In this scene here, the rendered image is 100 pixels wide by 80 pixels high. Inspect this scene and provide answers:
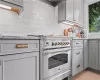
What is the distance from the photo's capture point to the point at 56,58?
1587 millimetres

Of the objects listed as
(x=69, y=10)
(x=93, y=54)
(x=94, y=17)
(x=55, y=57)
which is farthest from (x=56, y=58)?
(x=94, y=17)

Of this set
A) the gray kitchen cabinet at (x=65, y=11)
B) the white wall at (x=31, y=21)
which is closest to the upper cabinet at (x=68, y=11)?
the gray kitchen cabinet at (x=65, y=11)

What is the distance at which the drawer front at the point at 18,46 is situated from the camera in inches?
36.4

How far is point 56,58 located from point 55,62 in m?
0.07

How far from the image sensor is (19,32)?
1.68 meters

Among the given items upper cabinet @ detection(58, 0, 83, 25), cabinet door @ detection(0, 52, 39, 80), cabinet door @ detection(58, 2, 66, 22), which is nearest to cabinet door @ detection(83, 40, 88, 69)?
upper cabinet @ detection(58, 0, 83, 25)

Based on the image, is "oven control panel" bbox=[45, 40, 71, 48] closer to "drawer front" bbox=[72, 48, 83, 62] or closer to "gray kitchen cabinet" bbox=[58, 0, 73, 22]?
"drawer front" bbox=[72, 48, 83, 62]

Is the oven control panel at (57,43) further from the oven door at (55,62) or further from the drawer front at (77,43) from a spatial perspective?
the drawer front at (77,43)

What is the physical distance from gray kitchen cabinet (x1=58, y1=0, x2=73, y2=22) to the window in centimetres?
121

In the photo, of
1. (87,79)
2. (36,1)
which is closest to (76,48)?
(87,79)

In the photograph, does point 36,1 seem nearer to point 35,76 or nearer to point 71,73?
point 35,76

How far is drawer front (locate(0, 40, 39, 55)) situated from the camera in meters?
0.92

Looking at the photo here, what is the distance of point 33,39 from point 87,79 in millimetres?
1644

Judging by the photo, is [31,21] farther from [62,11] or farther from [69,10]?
[69,10]
